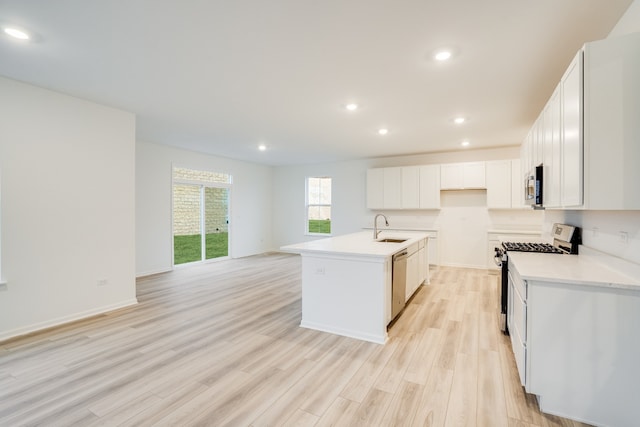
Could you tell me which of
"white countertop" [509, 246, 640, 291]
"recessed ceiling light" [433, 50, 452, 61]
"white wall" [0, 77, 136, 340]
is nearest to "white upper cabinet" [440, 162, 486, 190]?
"white countertop" [509, 246, 640, 291]

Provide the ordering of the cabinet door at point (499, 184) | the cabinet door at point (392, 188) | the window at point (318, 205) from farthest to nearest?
1. the window at point (318, 205)
2. the cabinet door at point (392, 188)
3. the cabinet door at point (499, 184)

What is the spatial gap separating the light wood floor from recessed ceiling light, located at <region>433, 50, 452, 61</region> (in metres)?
2.63

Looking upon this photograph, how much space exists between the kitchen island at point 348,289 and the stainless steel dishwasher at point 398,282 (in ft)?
0.31

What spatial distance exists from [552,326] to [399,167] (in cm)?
532

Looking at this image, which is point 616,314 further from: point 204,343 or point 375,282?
point 204,343

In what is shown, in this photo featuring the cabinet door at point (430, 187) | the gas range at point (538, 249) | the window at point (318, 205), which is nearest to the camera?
the gas range at point (538, 249)

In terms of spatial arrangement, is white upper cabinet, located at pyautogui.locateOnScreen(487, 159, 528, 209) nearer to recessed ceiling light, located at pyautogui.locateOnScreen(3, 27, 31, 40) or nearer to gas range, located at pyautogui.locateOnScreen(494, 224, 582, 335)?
gas range, located at pyautogui.locateOnScreen(494, 224, 582, 335)

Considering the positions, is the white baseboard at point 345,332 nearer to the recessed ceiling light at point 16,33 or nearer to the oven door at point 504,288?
the oven door at point 504,288

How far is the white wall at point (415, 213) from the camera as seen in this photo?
6.15 m

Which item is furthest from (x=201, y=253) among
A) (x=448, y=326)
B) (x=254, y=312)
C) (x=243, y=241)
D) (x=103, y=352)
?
(x=448, y=326)

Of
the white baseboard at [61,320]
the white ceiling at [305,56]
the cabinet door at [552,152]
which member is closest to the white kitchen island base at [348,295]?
the cabinet door at [552,152]

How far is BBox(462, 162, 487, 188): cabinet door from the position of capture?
19.6 ft

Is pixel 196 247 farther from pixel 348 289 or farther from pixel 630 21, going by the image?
pixel 630 21

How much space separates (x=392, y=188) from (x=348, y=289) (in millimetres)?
4305
